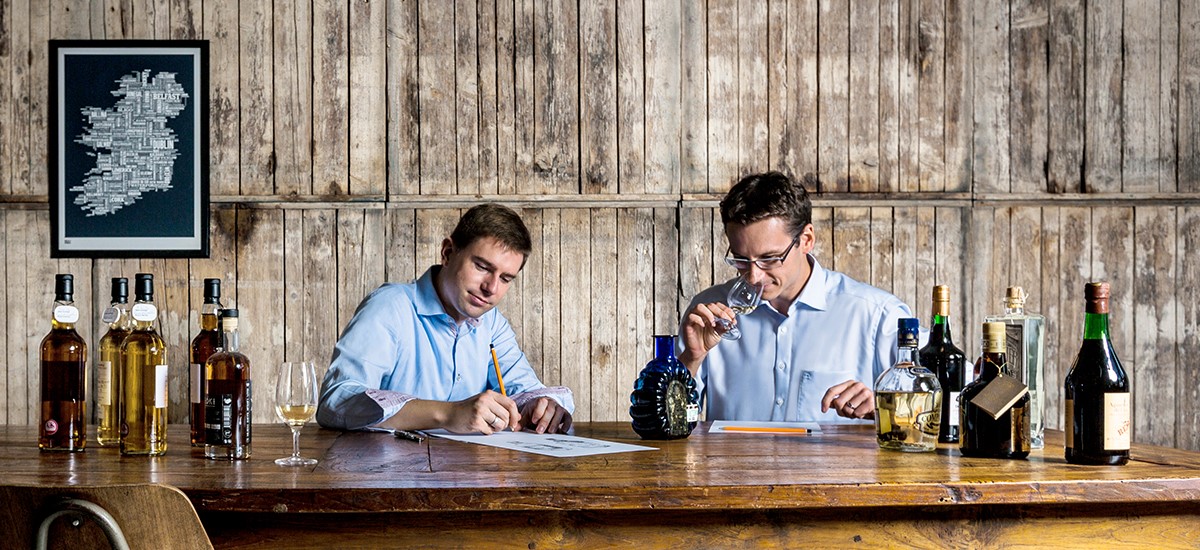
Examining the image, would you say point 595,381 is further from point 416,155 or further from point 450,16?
point 450,16

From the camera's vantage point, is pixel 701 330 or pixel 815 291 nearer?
pixel 701 330

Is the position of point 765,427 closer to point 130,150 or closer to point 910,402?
point 910,402

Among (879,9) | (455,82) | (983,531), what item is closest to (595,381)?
(455,82)

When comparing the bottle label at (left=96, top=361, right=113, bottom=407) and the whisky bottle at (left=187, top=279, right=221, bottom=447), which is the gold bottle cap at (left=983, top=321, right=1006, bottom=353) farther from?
the bottle label at (left=96, top=361, right=113, bottom=407)

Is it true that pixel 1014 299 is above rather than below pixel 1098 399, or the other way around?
above

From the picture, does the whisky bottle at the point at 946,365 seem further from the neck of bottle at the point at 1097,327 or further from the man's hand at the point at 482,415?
the man's hand at the point at 482,415

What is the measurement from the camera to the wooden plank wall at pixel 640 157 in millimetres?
3701

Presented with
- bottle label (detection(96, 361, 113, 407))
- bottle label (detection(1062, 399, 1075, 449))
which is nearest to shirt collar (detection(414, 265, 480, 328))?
bottle label (detection(96, 361, 113, 407))

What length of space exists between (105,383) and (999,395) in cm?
162

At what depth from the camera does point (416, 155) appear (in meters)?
3.73

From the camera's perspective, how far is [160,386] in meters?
1.89

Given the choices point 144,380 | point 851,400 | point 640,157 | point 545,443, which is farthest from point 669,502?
point 640,157

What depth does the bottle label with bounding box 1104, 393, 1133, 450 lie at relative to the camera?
179 cm

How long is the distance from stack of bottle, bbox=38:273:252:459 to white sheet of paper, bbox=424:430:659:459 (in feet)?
1.49
